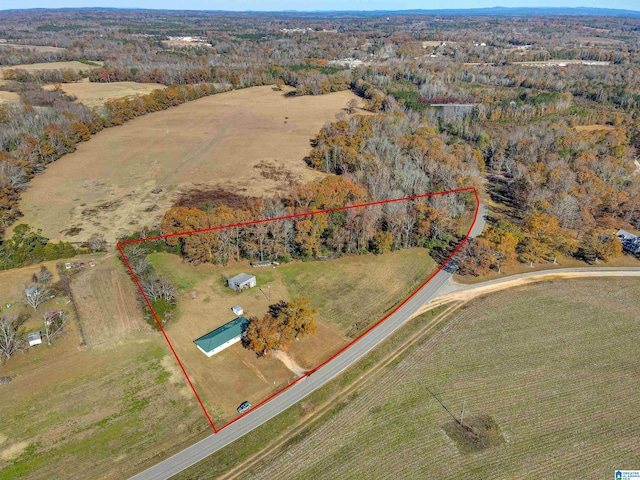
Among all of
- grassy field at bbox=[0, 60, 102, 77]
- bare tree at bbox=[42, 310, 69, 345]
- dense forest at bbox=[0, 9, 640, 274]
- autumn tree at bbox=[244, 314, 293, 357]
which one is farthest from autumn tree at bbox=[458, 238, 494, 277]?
grassy field at bbox=[0, 60, 102, 77]

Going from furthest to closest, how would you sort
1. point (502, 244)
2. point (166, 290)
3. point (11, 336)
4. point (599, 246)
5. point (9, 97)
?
point (9, 97) → point (599, 246) → point (502, 244) → point (166, 290) → point (11, 336)

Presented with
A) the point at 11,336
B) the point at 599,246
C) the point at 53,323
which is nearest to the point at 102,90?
the point at 53,323

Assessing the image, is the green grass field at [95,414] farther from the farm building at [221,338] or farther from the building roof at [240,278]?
the building roof at [240,278]

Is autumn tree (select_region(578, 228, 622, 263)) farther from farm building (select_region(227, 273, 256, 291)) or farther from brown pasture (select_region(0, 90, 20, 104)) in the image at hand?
brown pasture (select_region(0, 90, 20, 104))

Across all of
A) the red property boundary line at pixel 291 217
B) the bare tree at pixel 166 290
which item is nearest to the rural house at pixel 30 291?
the red property boundary line at pixel 291 217

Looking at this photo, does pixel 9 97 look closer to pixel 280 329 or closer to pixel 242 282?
pixel 242 282

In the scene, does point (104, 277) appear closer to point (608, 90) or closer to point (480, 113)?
point (480, 113)

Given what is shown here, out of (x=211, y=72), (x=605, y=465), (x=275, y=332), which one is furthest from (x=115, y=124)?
(x=605, y=465)
